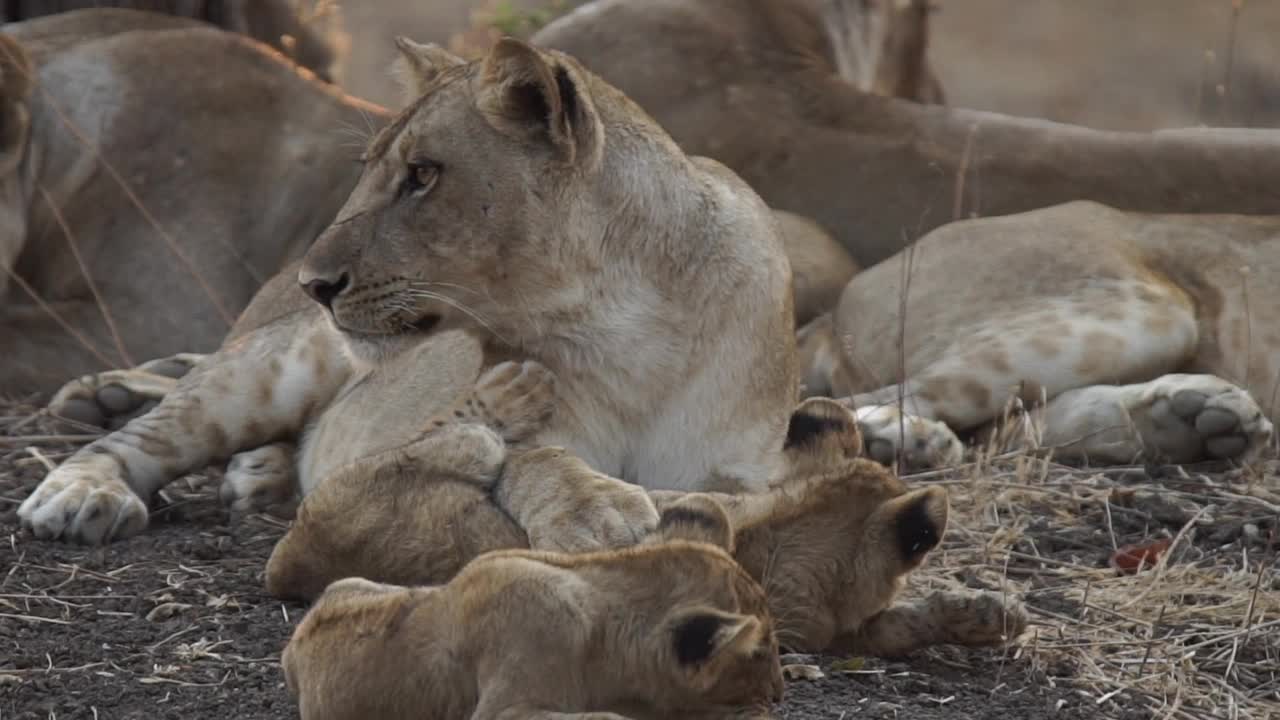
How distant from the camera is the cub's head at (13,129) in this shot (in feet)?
19.7

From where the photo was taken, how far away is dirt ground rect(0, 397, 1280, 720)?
10.1 feet

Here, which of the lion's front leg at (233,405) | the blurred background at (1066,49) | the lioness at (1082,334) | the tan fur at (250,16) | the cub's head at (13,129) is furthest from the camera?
the blurred background at (1066,49)

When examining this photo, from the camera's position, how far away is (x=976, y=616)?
10.7 feet

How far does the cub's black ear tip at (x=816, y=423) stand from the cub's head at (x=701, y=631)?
0.63m

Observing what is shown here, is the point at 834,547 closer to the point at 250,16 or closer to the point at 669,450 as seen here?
the point at 669,450

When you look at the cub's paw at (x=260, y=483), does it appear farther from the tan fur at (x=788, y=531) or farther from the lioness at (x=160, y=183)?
the lioness at (x=160, y=183)

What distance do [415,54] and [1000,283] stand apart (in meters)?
1.94

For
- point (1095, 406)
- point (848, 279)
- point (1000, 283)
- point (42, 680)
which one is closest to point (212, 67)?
point (848, 279)

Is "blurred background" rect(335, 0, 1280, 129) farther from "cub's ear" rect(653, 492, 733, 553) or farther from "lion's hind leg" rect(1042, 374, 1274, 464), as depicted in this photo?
"cub's ear" rect(653, 492, 733, 553)

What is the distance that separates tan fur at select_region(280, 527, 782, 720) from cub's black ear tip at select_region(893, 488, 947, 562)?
489 mm

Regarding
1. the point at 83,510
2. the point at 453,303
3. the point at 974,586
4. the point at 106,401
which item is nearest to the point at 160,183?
the point at 106,401

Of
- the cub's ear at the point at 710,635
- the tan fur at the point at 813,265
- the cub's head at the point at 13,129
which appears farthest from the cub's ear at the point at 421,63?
the cub's head at the point at 13,129

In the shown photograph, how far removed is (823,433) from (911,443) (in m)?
1.61

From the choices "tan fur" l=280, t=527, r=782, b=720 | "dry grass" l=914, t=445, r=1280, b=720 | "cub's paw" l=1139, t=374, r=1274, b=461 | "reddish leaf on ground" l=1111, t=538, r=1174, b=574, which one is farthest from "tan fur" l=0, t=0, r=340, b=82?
"tan fur" l=280, t=527, r=782, b=720
